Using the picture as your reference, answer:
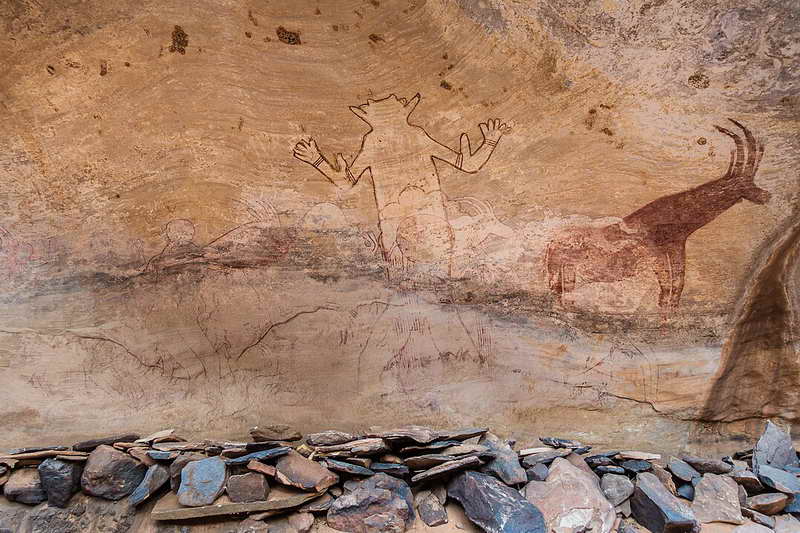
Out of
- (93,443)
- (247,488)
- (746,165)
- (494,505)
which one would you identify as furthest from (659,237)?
(93,443)


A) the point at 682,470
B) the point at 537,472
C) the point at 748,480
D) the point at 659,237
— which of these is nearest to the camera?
the point at 537,472

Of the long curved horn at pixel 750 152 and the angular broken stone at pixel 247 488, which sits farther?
the long curved horn at pixel 750 152

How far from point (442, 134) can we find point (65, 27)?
10.9 ft

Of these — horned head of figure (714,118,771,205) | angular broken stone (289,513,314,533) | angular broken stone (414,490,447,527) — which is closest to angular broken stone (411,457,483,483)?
angular broken stone (414,490,447,527)

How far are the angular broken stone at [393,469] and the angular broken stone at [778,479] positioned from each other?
273 cm

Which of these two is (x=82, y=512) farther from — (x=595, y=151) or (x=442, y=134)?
(x=595, y=151)

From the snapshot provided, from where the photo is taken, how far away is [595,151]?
4.51m

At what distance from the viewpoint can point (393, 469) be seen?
11.8ft

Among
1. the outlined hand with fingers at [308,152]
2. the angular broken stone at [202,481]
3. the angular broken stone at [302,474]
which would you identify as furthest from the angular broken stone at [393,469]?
the outlined hand with fingers at [308,152]

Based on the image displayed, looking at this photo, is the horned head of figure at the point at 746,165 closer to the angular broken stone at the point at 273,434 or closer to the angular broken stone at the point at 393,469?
the angular broken stone at the point at 393,469

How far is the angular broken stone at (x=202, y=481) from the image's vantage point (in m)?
3.36

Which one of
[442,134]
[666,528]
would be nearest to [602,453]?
[666,528]

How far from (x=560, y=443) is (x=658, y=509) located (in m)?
0.88

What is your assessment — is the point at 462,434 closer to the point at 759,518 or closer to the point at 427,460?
the point at 427,460
